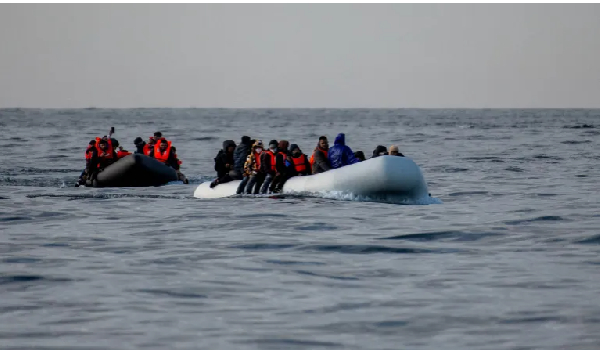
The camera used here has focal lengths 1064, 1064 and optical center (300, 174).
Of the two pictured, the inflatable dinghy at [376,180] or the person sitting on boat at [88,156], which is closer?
the inflatable dinghy at [376,180]

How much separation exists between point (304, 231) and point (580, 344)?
9.17 m

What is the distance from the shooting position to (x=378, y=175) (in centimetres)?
2266

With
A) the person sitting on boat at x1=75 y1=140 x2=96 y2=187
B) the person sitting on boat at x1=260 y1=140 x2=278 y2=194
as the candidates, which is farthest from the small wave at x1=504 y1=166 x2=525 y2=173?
the person sitting on boat at x1=260 y1=140 x2=278 y2=194

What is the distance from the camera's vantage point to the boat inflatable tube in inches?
1177

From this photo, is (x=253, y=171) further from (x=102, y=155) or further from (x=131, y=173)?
(x=102, y=155)

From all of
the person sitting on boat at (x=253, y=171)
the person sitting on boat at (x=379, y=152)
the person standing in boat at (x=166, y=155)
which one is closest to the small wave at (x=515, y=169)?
the person standing in boat at (x=166, y=155)

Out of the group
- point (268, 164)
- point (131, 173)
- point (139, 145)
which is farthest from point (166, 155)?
point (268, 164)

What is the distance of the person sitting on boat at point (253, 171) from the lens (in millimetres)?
24281

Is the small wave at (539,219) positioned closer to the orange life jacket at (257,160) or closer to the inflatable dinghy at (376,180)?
the inflatable dinghy at (376,180)

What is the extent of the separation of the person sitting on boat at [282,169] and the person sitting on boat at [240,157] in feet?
3.52

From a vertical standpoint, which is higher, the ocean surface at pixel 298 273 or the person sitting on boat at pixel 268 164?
the person sitting on boat at pixel 268 164

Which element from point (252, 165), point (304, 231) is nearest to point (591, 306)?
point (304, 231)

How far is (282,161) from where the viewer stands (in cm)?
2422

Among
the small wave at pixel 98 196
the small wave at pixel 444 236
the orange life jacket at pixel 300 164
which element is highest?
the orange life jacket at pixel 300 164
